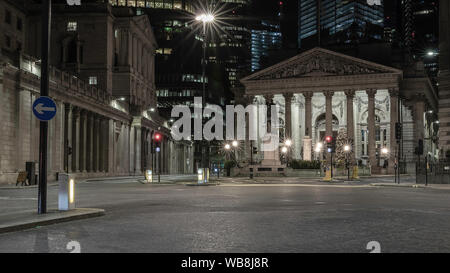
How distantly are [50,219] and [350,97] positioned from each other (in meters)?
71.8

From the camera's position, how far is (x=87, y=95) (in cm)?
5641

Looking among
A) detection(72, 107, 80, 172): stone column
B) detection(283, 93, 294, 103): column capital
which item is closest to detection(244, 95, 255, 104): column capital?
detection(283, 93, 294, 103): column capital

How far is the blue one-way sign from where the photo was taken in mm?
12500

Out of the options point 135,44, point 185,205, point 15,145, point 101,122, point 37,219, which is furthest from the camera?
point 135,44

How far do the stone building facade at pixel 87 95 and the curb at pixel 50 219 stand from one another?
87.3 feet

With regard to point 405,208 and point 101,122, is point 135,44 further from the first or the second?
point 405,208


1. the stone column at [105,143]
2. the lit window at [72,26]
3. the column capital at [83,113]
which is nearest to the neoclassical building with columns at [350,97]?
the stone column at [105,143]

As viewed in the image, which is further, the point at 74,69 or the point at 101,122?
the point at 74,69

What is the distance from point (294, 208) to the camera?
15.9 m

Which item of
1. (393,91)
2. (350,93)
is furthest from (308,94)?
(393,91)

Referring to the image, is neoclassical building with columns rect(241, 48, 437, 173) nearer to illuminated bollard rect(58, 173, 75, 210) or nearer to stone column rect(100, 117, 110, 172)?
stone column rect(100, 117, 110, 172)
